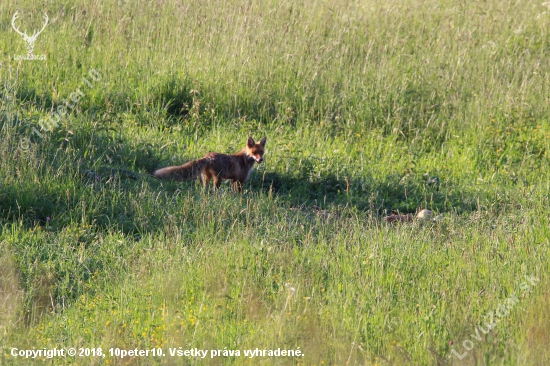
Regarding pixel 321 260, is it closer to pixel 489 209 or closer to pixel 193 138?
pixel 489 209

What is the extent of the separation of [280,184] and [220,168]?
727 mm

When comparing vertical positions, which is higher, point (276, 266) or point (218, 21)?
point (218, 21)

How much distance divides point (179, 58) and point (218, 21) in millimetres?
1298

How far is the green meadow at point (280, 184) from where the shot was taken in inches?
177

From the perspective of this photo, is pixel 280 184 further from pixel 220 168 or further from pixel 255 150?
pixel 220 168

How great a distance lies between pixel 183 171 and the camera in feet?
24.7

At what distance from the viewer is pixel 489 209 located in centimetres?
731

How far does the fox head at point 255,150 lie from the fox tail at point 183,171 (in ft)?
1.79

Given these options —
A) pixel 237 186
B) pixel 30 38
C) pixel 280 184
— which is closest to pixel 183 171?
pixel 237 186

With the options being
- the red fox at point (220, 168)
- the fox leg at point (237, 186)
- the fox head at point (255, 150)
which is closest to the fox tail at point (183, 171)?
the red fox at point (220, 168)

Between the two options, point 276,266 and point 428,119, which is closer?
point 276,266

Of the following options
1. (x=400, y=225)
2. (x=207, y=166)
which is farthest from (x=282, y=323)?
(x=207, y=166)

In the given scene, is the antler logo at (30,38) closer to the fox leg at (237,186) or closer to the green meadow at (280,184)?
the green meadow at (280,184)

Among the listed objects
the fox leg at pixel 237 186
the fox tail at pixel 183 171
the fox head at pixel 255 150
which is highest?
the fox head at pixel 255 150
